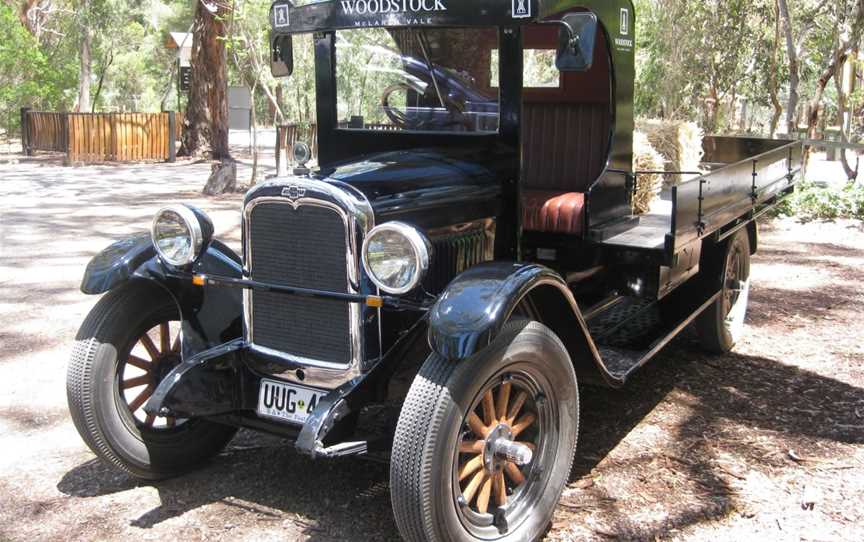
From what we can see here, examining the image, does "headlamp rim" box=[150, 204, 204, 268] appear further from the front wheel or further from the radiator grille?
the front wheel

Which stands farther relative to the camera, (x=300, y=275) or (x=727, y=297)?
Result: (x=727, y=297)

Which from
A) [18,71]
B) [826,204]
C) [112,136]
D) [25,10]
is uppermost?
[25,10]

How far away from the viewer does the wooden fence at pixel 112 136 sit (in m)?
19.0

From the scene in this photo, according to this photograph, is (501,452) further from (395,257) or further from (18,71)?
(18,71)

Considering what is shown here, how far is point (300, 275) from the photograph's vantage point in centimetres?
363

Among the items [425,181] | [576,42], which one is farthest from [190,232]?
[576,42]

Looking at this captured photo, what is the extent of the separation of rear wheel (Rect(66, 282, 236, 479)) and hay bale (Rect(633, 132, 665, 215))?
2.89 metres

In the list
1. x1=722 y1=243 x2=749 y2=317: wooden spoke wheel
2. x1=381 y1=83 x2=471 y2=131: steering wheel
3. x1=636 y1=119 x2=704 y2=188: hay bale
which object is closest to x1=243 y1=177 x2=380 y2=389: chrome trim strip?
x1=381 y1=83 x2=471 y2=131: steering wheel

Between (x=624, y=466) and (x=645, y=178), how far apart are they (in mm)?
2689

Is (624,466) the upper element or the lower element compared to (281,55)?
lower

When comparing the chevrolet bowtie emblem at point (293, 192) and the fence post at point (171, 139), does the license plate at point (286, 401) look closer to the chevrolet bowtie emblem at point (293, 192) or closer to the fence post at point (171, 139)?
the chevrolet bowtie emblem at point (293, 192)

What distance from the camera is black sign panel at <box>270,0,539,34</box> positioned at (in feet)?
12.6

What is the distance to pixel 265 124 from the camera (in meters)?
38.7

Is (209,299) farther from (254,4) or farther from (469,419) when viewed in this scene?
(254,4)
